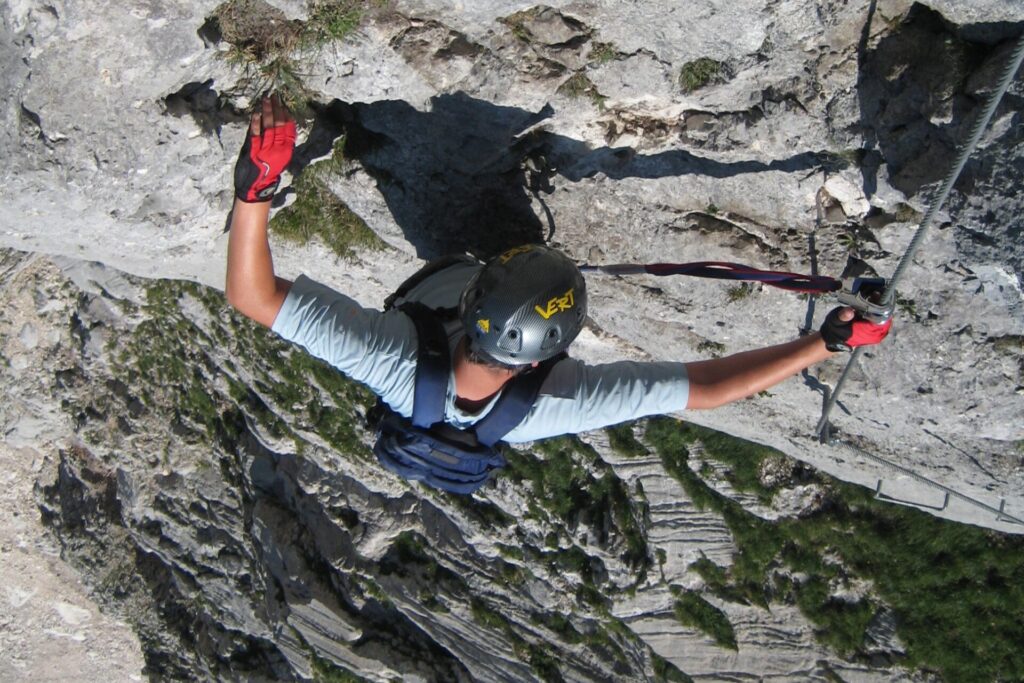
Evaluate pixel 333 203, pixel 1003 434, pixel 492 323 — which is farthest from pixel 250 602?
pixel 1003 434

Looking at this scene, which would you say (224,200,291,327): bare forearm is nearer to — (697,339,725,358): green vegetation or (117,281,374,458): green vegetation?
(697,339,725,358): green vegetation

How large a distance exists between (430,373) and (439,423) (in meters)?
0.39

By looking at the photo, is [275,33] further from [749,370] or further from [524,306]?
[749,370]

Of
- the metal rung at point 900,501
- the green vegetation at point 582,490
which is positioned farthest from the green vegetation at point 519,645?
the metal rung at point 900,501

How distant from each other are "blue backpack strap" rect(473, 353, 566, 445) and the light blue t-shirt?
59mm

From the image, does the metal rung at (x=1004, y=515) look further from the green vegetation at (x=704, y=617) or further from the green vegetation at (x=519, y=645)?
the green vegetation at (x=519, y=645)

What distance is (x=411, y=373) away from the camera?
206 inches

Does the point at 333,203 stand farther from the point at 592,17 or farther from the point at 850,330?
the point at 850,330

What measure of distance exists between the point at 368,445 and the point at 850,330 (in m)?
7.06

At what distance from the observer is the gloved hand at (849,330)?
4758mm

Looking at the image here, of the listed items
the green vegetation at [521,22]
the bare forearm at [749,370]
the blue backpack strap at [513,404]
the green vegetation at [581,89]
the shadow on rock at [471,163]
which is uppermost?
the green vegetation at [581,89]

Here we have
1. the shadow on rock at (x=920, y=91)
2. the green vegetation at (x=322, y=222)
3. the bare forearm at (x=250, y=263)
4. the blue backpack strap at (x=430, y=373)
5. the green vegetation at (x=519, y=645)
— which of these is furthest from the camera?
the green vegetation at (x=519, y=645)

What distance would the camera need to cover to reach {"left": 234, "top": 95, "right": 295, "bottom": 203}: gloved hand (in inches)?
Answer: 190

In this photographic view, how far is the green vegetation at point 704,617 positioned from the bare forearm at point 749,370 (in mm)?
5073
